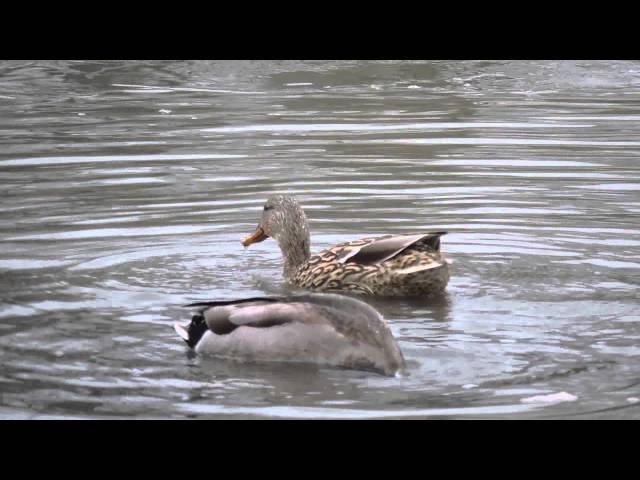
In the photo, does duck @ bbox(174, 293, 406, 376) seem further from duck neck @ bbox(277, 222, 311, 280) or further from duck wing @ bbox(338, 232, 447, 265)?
duck neck @ bbox(277, 222, 311, 280)

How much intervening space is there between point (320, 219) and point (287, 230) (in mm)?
1662

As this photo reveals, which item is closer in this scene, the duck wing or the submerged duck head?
the duck wing

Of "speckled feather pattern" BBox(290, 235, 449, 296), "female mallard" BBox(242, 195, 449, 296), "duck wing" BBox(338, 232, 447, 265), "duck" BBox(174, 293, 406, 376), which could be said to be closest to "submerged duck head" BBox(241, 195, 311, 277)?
"female mallard" BBox(242, 195, 449, 296)

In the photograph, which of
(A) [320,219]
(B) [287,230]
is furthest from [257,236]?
(A) [320,219]

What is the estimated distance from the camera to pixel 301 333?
827 centimetres

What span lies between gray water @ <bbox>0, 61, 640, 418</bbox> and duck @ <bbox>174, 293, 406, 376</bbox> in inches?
4.3

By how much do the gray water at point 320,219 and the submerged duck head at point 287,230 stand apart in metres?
0.19

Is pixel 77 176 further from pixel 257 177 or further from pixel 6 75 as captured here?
pixel 6 75

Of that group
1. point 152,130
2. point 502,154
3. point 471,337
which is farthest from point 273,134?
point 471,337

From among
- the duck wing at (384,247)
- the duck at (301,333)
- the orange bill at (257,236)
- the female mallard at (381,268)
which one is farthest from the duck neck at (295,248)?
the duck at (301,333)

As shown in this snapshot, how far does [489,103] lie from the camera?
19359mm

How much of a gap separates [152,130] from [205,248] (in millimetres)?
6399

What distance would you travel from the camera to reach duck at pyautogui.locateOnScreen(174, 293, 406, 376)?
809 cm

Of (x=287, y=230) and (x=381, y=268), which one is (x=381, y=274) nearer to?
(x=381, y=268)
